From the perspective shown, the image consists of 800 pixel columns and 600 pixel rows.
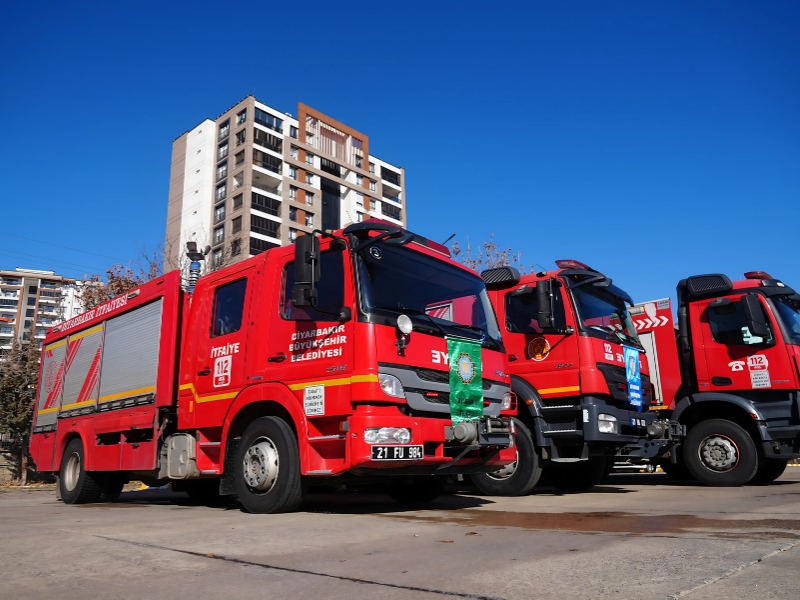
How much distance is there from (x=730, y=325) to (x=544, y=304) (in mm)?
3332

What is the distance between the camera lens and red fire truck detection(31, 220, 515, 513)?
566cm

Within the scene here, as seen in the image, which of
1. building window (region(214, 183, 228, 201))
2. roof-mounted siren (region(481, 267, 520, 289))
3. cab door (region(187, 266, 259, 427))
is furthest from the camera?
building window (region(214, 183, 228, 201))

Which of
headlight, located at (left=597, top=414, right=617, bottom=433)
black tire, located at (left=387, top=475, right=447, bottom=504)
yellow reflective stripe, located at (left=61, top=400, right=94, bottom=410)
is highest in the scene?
yellow reflective stripe, located at (left=61, top=400, right=94, bottom=410)

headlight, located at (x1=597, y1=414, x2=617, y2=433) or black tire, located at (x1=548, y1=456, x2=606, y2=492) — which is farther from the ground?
headlight, located at (x1=597, y1=414, x2=617, y2=433)

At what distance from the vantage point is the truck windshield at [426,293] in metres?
5.95

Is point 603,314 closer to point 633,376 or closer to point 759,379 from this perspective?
point 633,376

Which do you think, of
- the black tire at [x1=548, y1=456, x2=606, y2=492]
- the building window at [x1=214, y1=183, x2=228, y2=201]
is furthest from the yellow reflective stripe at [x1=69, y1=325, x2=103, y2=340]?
the building window at [x1=214, y1=183, x2=228, y2=201]

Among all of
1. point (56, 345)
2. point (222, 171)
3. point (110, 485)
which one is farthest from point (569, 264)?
point (222, 171)

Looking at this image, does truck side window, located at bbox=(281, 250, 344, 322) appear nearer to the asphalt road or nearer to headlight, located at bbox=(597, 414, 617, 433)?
the asphalt road

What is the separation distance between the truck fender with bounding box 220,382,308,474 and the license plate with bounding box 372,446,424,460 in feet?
2.53

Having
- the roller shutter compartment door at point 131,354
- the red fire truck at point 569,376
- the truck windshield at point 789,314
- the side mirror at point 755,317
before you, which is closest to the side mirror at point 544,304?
the red fire truck at point 569,376

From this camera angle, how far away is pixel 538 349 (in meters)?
8.27

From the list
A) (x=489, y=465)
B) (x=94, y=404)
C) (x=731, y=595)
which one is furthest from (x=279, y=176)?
(x=731, y=595)

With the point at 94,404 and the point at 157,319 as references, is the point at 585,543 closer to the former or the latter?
the point at 157,319
